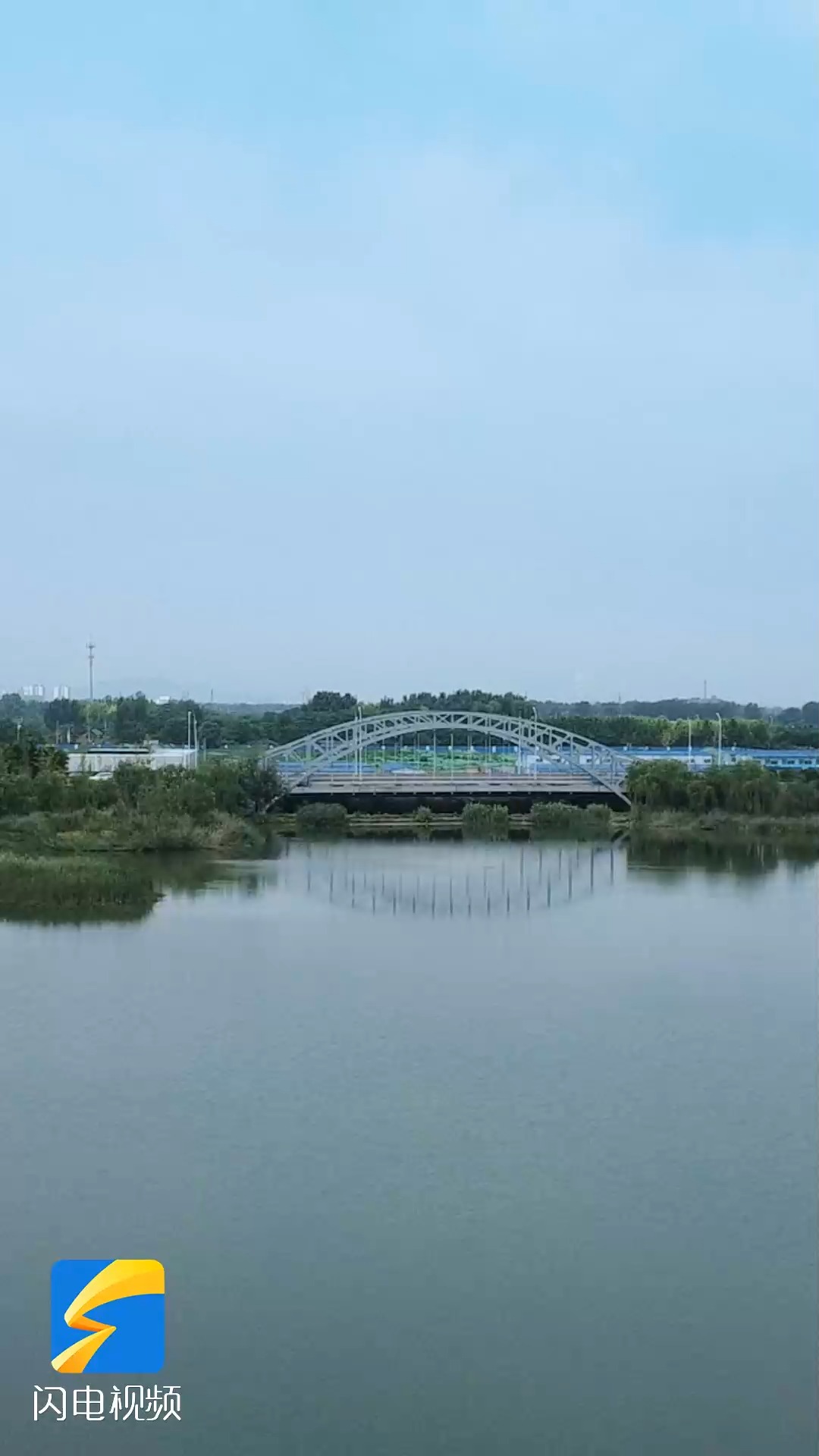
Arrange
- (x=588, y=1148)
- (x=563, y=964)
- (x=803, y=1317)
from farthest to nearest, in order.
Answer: (x=563, y=964) → (x=588, y=1148) → (x=803, y=1317)

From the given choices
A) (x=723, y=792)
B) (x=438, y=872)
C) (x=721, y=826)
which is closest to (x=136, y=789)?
(x=438, y=872)

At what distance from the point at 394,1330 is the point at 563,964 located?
23.1 feet

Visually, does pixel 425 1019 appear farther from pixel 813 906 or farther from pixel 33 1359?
pixel 813 906

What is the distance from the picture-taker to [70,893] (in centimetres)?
1402

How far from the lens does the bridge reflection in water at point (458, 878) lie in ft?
52.6

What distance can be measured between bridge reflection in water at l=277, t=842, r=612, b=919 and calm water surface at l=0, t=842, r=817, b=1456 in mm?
3298

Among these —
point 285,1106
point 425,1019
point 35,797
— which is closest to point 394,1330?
point 285,1106

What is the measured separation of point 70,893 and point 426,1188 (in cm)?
806

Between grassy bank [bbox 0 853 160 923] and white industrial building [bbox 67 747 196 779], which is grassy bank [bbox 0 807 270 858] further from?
white industrial building [bbox 67 747 196 779]

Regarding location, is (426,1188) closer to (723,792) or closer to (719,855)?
(719,855)

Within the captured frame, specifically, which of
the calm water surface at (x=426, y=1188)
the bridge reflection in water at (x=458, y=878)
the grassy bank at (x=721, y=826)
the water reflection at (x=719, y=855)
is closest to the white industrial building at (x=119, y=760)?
the bridge reflection in water at (x=458, y=878)

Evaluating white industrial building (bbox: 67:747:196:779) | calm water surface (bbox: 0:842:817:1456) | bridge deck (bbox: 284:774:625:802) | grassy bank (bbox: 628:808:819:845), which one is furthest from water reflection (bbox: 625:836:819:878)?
white industrial building (bbox: 67:747:196:779)

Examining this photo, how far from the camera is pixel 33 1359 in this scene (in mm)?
5113

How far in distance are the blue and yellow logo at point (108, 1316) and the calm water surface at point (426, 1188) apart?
7 centimetres
